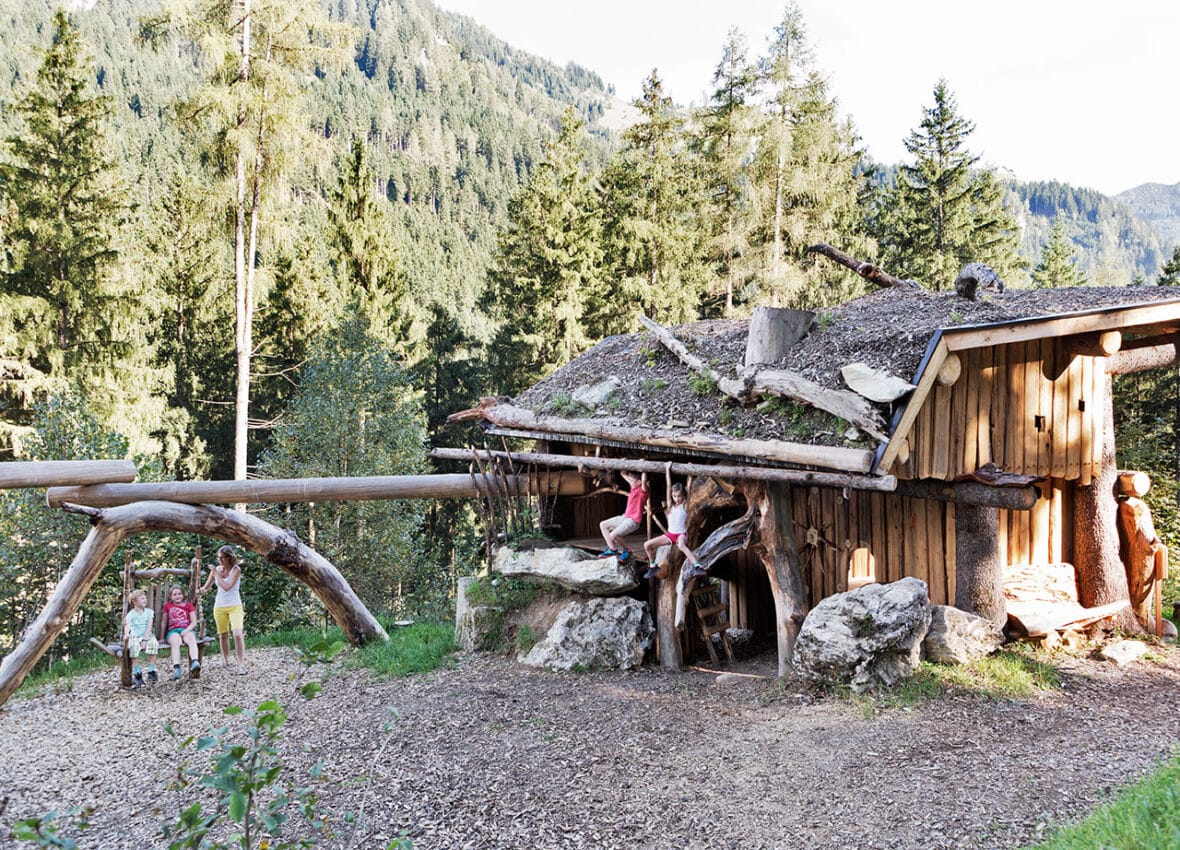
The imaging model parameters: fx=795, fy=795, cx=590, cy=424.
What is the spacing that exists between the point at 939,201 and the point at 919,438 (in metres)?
22.5

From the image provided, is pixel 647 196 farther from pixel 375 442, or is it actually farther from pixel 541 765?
pixel 541 765

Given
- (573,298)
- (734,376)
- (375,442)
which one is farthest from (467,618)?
(573,298)

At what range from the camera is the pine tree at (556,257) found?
80.8 ft

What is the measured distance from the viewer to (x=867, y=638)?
7621 millimetres

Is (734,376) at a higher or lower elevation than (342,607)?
higher

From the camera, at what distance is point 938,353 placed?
7309 mm

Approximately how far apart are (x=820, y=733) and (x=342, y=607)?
22.9 feet

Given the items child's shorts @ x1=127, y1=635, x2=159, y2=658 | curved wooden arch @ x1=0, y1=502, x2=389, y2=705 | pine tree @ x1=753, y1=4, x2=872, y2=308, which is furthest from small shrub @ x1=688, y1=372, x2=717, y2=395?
pine tree @ x1=753, y1=4, x2=872, y2=308

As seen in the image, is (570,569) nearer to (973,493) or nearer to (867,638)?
(867,638)

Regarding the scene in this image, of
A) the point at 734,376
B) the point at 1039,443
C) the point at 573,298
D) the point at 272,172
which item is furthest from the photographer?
the point at 573,298

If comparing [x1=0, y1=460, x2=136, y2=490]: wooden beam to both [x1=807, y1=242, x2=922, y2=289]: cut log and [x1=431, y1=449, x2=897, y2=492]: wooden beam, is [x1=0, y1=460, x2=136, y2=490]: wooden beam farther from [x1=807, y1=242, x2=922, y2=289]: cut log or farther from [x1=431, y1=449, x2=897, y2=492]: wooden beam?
[x1=807, y1=242, x2=922, y2=289]: cut log

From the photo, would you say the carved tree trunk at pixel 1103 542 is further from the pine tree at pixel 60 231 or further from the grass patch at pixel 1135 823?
the pine tree at pixel 60 231

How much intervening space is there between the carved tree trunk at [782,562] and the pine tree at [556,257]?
54.3 feet

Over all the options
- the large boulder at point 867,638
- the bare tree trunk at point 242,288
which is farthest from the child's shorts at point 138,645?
the large boulder at point 867,638
